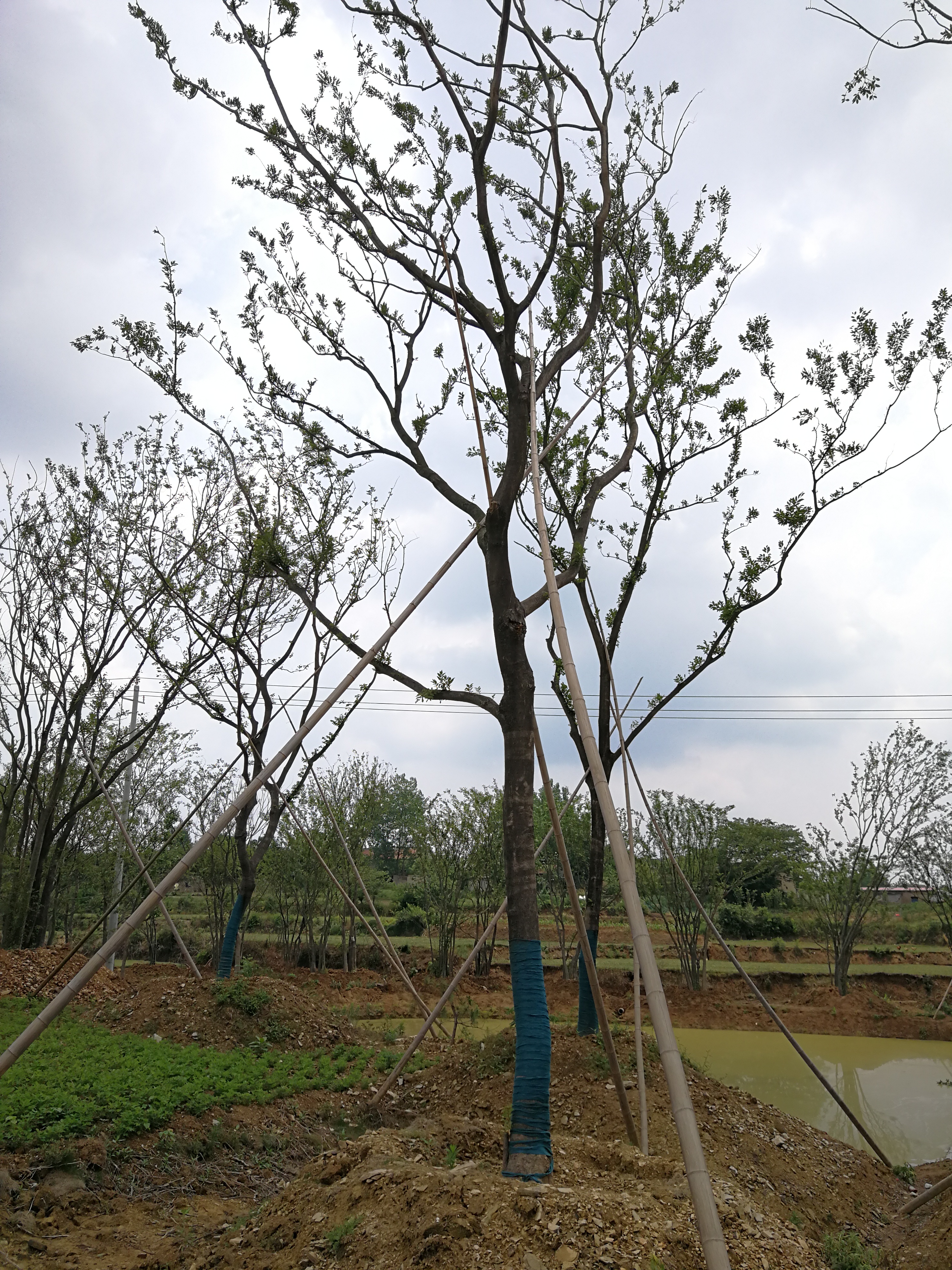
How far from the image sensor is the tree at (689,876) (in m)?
17.4

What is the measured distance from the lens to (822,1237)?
212 inches

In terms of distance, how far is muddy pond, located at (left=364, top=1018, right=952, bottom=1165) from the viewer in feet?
30.9

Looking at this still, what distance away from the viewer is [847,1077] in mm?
12461

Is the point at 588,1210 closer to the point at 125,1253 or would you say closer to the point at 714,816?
the point at 125,1253

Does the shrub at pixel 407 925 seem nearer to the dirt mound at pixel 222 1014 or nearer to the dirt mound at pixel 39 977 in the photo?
the dirt mound at pixel 39 977

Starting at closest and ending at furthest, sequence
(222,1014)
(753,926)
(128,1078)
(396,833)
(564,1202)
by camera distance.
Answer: (564,1202)
(128,1078)
(222,1014)
(753,926)
(396,833)

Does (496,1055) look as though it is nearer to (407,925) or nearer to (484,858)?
(484,858)

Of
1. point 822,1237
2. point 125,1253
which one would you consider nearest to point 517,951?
point 125,1253

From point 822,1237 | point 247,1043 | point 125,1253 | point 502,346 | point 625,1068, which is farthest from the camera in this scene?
point 247,1043

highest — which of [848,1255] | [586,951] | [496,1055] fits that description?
[586,951]

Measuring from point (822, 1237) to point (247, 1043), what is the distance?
5959 mm

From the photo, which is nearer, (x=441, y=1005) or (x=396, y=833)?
(x=441, y=1005)

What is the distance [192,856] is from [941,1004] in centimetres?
1347

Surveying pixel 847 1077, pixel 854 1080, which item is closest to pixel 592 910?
pixel 854 1080
